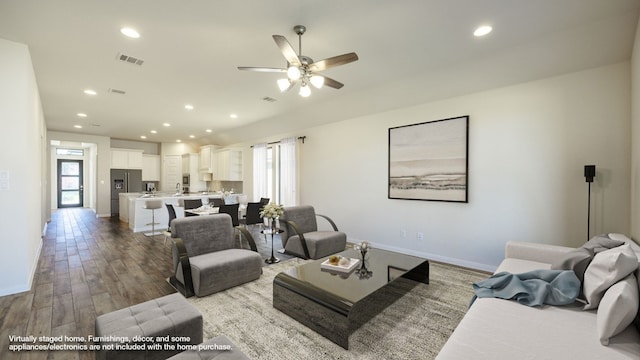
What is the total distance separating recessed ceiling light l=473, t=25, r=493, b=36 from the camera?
279cm

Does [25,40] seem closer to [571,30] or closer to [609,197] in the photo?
[571,30]

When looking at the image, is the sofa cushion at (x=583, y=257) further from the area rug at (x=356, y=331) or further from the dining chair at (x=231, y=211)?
the dining chair at (x=231, y=211)

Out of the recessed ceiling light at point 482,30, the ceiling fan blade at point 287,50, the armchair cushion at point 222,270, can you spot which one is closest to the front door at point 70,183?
the armchair cushion at point 222,270

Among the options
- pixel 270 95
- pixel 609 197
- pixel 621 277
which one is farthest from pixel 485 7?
pixel 270 95

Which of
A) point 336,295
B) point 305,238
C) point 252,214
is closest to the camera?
point 336,295

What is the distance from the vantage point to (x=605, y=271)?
176 centimetres

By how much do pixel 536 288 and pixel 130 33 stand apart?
180 inches

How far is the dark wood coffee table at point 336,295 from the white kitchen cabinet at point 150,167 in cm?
1056

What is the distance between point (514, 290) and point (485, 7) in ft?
8.26

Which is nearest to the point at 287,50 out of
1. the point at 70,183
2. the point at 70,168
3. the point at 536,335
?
the point at 536,335

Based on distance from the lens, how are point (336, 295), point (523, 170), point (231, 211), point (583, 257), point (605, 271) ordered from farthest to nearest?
point (231, 211) < point (523, 170) < point (336, 295) < point (583, 257) < point (605, 271)

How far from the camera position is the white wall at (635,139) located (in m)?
2.60

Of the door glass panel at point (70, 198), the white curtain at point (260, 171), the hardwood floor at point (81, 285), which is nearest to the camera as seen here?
the hardwood floor at point (81, 285)

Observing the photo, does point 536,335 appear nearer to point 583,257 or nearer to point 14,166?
point 583,257
